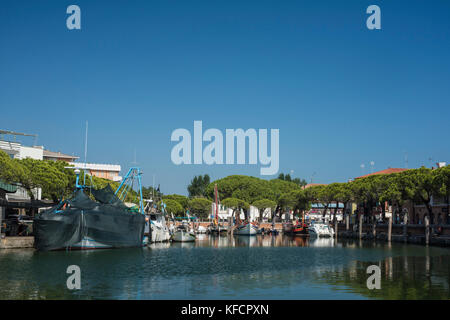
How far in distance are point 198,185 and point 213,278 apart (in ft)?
491

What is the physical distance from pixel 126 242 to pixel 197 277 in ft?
95.6

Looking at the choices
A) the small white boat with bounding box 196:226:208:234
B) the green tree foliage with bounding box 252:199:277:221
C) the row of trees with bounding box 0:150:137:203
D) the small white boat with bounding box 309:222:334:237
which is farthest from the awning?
the green tree foliage with bounding box 252:199:277:221

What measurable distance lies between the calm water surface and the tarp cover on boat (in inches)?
97.7

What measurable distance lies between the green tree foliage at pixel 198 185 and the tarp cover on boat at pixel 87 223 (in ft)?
389

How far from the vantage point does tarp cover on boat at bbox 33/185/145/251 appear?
173 feet

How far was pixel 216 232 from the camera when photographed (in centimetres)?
13562

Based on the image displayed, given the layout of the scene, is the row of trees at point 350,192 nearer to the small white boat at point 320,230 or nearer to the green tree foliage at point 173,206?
the small white boat at point 320,230

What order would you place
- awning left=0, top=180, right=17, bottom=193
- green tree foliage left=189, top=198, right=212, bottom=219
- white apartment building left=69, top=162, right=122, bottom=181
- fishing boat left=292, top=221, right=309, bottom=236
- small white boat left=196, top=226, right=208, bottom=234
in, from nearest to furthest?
awning left=0, top=180, right=17, bottom=193
fishing boat left=292, top=221, right=309, bottom=236
small white boat left=196, top=226, right=208, bottom=234
white apartment building left=69, top=162, right=122, bottom=181
green tree foliage left=189, top=198, right=212, bottom=219

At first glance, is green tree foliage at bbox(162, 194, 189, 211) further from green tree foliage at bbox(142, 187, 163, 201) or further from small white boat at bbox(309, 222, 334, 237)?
small white boat at bbox(309, 222, 334, 237)

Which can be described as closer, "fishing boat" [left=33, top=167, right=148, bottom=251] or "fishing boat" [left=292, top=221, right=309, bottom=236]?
"fishing boat" [left=33, top=167, right=148, bottom=251]

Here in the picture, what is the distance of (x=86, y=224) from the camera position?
5619 cm

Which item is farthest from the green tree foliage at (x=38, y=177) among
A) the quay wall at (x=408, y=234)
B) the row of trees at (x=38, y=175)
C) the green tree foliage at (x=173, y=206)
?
the green tree foliage at (x=173, y=206)
